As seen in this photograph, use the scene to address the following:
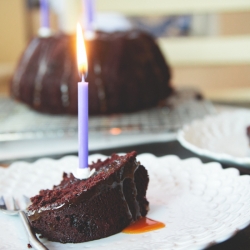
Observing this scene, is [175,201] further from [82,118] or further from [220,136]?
[220,136]

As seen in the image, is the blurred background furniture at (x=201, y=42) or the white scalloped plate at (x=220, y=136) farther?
the blurred background furniture at (x=201, y=42)

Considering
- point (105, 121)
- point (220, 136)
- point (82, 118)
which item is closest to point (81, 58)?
point (82, 118)

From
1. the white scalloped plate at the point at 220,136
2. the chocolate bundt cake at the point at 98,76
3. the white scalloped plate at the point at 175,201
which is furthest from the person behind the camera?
the chocolate bundt cake at the point at 98,76

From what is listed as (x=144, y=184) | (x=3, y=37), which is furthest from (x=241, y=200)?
(x=3, y=37)

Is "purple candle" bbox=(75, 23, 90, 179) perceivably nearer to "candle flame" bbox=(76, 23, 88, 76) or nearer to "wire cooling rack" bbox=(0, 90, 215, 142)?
"candle flame" bbox=(76, 23, 88, 76)

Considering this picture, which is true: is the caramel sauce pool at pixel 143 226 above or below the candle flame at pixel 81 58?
below

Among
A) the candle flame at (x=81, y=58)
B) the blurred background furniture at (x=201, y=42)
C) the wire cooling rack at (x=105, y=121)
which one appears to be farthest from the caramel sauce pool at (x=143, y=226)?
the blurred background furniture at (x=201, y=42)

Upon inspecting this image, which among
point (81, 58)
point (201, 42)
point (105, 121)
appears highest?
point (81, 58)

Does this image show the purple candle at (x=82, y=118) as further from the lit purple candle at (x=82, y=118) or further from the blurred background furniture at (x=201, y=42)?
the blurred background furniture at (x=201, y=42)
